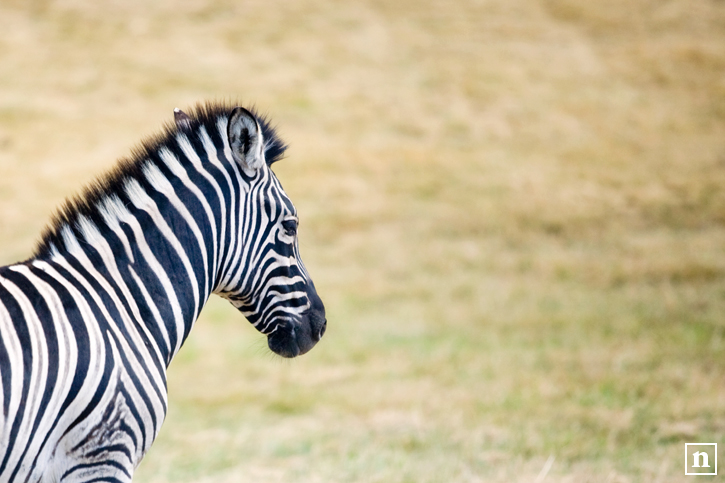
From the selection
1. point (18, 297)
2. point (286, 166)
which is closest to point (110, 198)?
point (18, 297)

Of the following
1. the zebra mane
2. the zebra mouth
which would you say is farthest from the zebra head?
the zebra mane

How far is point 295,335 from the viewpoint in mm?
4164

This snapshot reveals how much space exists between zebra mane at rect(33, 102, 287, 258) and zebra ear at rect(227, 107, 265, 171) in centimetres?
14

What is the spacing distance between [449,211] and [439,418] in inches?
505

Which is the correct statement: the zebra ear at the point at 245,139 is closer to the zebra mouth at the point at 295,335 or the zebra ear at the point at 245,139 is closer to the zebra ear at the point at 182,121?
the zebra ear at the point at 182,121

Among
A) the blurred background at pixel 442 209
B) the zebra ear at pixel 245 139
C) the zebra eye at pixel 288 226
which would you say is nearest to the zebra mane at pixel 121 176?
the zebra ear at pixel 245 139

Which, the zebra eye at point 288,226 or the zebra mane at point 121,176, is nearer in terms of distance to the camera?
the zebra mane at point 121,176

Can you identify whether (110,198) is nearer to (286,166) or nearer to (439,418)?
(439,418)

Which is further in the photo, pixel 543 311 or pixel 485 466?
pixel 543 311

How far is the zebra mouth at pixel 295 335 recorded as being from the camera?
4.16 meters

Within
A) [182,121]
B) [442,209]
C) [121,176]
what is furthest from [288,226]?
[442,209]

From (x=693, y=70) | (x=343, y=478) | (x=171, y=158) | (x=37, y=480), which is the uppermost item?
(x=693, y=70)

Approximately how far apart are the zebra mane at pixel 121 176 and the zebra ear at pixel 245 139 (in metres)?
0.14

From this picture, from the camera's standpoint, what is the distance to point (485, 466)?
726cm
